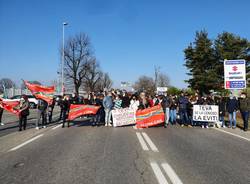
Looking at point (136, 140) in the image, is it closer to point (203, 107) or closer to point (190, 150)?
point (190, 150)

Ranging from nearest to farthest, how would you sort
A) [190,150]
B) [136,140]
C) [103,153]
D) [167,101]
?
1. [103,153]
2. [190,150]
3. [136,140]
4. [167,101]

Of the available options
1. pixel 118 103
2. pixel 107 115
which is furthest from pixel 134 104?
pixel 107 115

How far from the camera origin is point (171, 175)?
566 centimetres

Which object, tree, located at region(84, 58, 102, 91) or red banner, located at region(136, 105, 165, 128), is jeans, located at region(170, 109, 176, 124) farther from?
tree, located at region(84, 58, 102, 91)

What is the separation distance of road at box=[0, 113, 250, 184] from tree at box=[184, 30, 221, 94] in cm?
3279

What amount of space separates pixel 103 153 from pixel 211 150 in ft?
11.1

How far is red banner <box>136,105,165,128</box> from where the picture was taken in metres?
14.4

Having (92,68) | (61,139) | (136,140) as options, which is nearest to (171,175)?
(136,140)

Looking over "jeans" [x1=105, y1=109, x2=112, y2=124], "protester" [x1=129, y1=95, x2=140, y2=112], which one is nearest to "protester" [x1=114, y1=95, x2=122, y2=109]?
"protester" [x1=129, y1=95, x2=140, y2=112]

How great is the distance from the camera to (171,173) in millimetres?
5797

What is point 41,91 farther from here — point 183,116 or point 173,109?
point 183,116

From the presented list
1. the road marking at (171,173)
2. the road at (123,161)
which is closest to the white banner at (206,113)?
the road at (123,161)

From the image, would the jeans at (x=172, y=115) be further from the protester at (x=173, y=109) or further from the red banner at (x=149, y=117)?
the red banner at (x=149, y=117)

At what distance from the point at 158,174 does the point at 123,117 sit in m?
9.17
